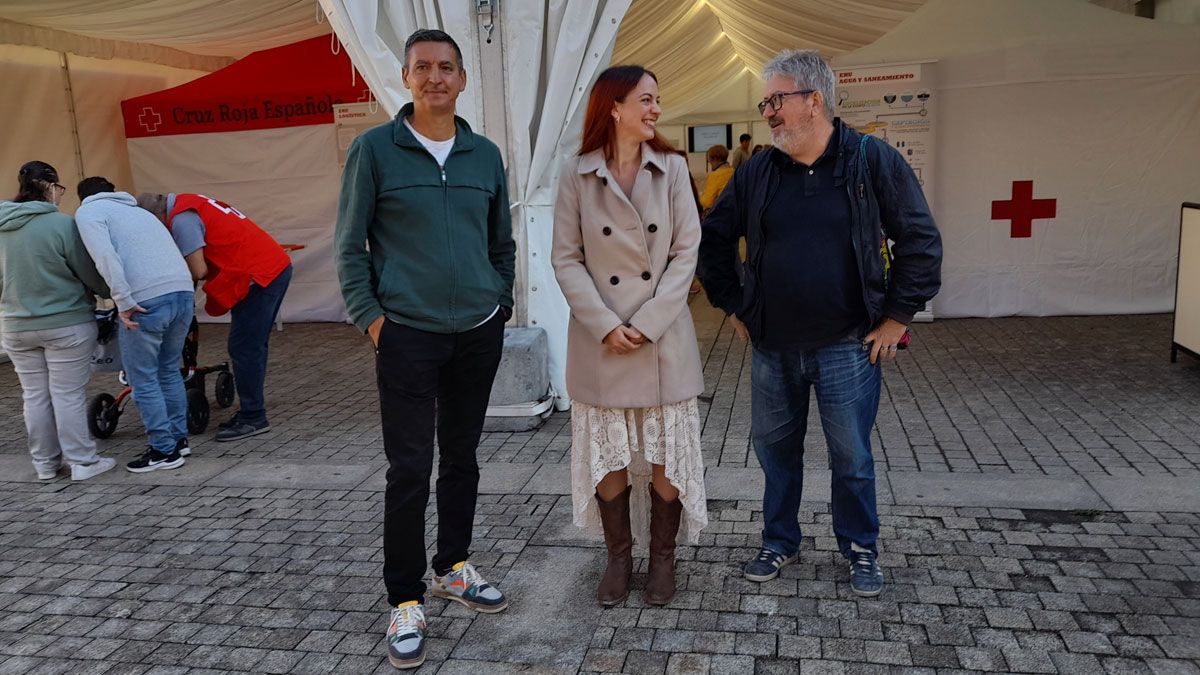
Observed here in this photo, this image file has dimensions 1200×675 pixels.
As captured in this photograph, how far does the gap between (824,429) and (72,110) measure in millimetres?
8277

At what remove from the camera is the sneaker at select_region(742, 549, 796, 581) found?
10.4ft

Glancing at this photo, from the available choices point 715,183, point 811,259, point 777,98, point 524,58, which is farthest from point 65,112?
point 811,259

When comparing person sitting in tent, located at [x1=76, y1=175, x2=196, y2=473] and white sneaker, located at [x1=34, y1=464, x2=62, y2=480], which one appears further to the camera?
white sneaker, located at [x1=34, y1=464, x2=62, y2=480]

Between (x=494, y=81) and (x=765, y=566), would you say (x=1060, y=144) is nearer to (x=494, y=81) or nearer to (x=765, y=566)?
(x=494, y=81)

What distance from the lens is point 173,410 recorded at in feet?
16.3

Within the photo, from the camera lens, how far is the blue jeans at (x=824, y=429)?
2.96 metres

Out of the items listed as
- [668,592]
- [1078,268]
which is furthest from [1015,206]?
[668,592]

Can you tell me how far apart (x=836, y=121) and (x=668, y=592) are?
1.60 m

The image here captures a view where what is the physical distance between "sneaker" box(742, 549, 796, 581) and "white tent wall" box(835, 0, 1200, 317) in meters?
5.42

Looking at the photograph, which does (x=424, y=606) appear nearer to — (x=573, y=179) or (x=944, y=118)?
(x=573, y=179)

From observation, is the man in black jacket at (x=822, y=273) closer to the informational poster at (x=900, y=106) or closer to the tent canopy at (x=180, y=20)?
the informational poster at (x=900, y=106)

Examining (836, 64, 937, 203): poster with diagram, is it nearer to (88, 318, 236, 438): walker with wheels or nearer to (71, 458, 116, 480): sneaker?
(88, 318, 236, 438): walker with wheels

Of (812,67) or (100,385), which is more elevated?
(812,67)

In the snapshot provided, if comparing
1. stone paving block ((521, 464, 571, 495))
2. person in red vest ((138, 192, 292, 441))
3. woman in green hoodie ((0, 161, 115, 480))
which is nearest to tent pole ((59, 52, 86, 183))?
person in red vest ((138, 192, 292, 441))
